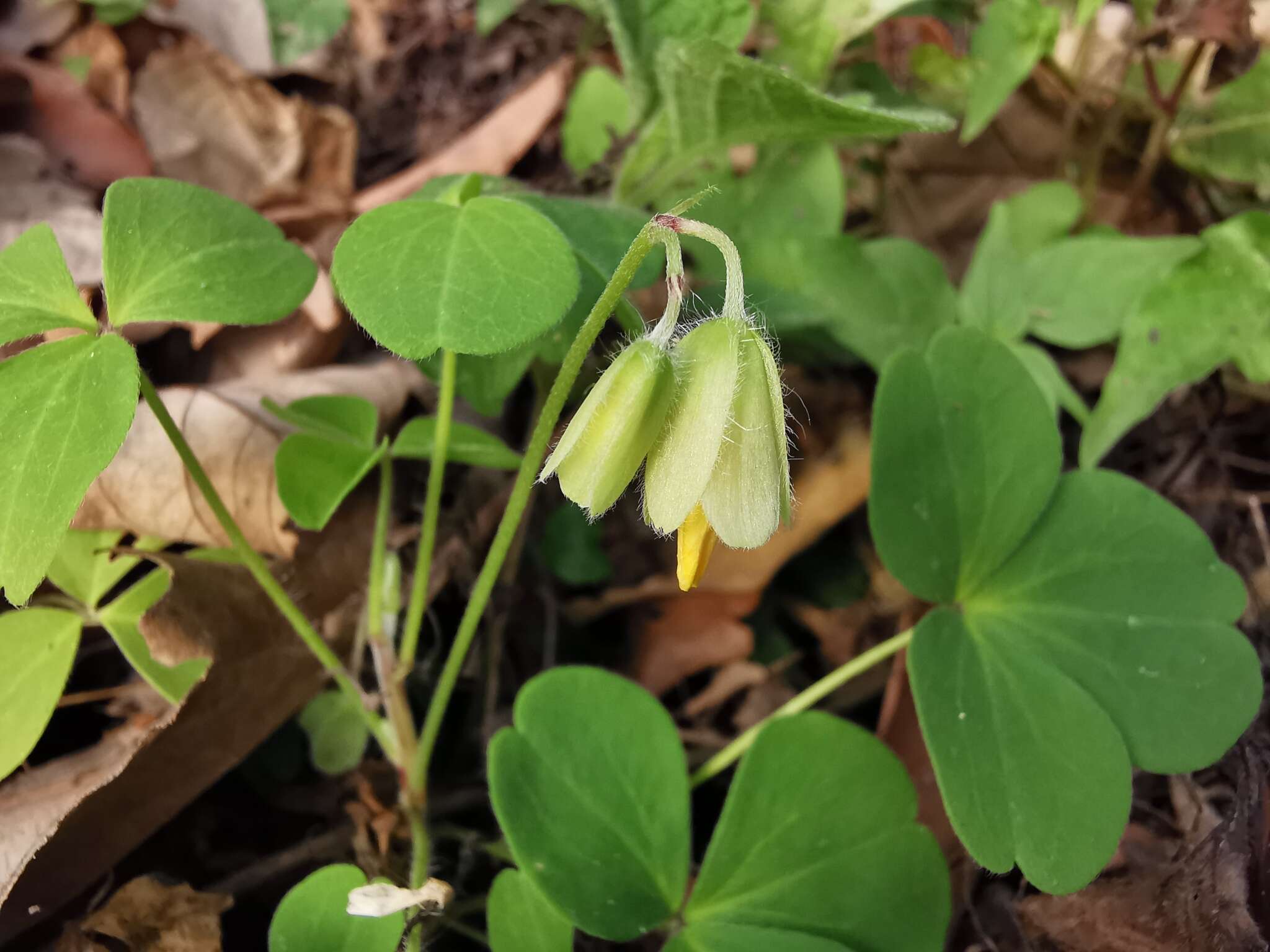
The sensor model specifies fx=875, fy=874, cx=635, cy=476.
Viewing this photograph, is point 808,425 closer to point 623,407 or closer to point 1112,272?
point 1112,272

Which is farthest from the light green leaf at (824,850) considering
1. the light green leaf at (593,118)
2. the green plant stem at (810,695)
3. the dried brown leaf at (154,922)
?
the light green leaf at (593,118)

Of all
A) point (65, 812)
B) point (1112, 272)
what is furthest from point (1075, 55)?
point (65, 812)

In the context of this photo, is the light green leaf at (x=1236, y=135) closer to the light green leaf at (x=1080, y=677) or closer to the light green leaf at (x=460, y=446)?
the light green leaf at (x=1080, y=677)

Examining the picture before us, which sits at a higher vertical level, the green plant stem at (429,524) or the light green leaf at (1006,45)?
the light green leaf at (1006,45)

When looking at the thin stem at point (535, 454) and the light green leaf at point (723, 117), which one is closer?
the thin stem at point (535, 454)

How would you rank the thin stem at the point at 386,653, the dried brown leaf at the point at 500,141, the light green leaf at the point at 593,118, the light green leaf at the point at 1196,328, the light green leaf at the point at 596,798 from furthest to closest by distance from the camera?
1. the dried brown leaf at the point at 500,141
2. the light green leaf at the point at 593,118
3. the light green leaf at the point at 1196,328
4. the thin stem at the point at 386,653
5. the light green leaf at the point at 596,798

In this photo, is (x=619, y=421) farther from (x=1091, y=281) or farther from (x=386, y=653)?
(x=1091, y=281)
